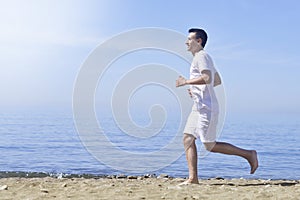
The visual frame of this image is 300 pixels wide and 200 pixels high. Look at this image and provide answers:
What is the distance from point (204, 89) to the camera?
5.87 metres

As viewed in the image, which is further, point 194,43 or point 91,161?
point 91,161

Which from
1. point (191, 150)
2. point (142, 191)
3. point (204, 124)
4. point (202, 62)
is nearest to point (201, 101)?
point (204, 124)

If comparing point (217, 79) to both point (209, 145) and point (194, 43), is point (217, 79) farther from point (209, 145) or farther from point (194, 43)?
point (209, 145)

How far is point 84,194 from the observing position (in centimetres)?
547

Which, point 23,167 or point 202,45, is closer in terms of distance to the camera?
point 202,45

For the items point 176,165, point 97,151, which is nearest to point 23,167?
point 97,151

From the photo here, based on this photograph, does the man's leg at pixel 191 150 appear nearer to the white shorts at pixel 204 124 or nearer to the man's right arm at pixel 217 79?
the white shorts at pixel 204 124

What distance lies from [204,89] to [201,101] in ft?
0.49

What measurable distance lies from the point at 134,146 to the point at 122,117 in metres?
11.4

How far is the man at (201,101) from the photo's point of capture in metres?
5.84

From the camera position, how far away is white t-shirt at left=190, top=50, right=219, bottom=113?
5.86 metres

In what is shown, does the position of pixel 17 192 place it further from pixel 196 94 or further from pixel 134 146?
pixel 134 146

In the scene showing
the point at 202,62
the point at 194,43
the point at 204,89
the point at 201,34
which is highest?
the point at 201,34

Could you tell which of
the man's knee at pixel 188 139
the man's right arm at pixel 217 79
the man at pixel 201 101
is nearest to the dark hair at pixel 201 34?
the man at pixel 201 101
